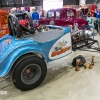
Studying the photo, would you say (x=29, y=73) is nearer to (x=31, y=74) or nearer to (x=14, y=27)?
(x=31, y=74)

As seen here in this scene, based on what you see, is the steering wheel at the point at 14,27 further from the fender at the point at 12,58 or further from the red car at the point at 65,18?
the red car at the point at 65,18

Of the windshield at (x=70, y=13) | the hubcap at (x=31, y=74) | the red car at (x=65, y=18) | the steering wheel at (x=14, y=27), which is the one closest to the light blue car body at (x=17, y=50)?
the steering wheel at (x=14, y=27)

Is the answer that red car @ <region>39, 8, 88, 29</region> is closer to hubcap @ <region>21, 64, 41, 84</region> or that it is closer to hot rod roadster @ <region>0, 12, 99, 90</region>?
hot rod roadster @ <region>0, 12, 99, 90</region>

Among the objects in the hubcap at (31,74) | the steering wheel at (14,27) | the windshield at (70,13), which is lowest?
the hubcap at (31,74)

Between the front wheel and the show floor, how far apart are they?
0.15m

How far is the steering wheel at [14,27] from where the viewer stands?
2.78m

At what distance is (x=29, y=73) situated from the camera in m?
2.88

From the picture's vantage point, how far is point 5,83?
313cm

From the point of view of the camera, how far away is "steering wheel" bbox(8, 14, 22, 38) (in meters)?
2.78

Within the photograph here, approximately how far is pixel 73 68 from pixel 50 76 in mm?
735

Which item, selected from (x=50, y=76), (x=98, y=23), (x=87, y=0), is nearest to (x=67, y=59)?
(x=50, y=76)

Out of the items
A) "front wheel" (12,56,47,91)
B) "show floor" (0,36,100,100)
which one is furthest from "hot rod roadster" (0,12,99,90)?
"show floor" (0,36,100,100)

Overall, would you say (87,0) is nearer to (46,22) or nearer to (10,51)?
(46,22)

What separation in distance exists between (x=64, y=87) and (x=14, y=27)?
1642 mm
